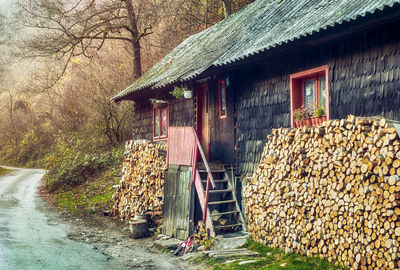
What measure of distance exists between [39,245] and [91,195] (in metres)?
8.83

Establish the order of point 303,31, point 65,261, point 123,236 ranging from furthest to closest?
1. point 123,236
2. point 65,261
3. point 303,31

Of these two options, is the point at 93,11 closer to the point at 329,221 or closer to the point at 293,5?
the point at 293,5

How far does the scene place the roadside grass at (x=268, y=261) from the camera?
7.02 meters

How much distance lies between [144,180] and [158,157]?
1149mm

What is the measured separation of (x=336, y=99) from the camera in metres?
8.52

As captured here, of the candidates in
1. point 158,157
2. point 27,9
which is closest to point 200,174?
point 158,157

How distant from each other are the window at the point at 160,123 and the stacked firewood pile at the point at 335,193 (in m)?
7.05

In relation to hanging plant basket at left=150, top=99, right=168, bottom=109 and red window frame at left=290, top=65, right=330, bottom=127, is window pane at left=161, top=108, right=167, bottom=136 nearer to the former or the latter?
hanging plant basket at left=150, top=99, right=168, bottom=109

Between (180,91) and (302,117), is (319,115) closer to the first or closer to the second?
(302,117)

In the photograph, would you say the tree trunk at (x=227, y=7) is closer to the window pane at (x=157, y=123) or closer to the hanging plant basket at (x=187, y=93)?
the window pane at (x=157, y=123)

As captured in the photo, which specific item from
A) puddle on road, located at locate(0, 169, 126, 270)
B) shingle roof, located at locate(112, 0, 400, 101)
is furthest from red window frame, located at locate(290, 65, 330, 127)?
puddle on road, located at locate(0, 169, 126, 270)

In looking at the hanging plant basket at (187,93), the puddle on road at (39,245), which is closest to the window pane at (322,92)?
the hanging plant basket at (187,93)

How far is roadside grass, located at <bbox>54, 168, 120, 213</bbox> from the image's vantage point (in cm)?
1783

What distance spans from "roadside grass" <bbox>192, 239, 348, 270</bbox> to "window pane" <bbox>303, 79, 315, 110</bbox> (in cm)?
314
